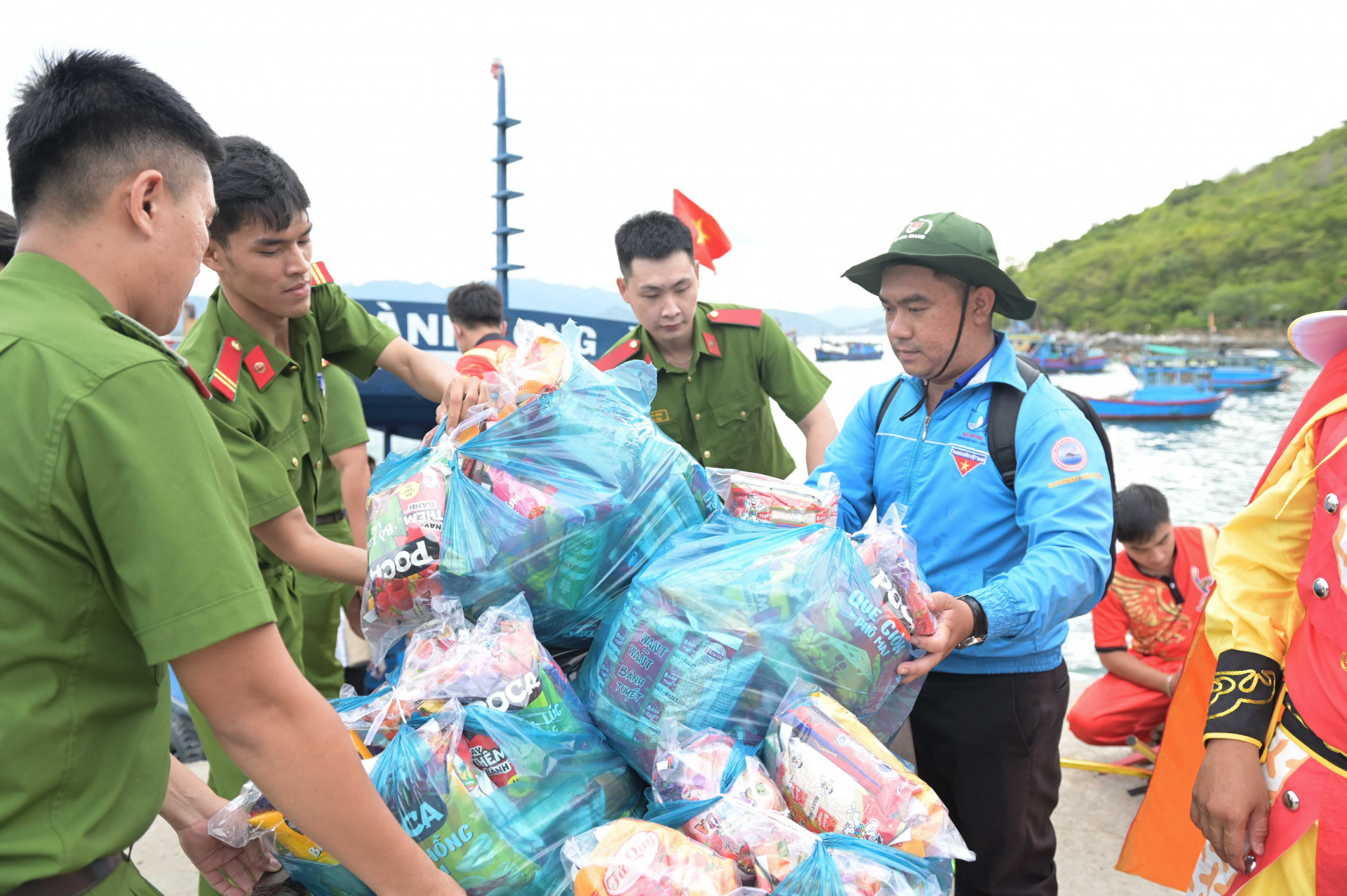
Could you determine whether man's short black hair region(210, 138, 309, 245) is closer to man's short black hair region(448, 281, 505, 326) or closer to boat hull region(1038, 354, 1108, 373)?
man's short black hair region(448, 281, 505, 326)

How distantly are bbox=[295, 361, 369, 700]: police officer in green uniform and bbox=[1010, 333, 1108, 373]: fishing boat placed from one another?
50973mm

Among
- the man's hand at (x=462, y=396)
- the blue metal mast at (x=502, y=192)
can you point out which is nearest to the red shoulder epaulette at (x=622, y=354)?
the man's hand at (x=462, y=396)

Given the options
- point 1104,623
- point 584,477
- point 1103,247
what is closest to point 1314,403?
point 584,477

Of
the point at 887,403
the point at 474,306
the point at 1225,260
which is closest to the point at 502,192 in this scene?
the point at 474,306

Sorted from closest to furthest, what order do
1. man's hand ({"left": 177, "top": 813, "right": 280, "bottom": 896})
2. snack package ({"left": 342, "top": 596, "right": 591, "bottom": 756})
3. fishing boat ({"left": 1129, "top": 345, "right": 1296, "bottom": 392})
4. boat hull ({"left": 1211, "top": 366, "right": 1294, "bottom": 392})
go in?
snack package ({"left": 342, "top": 596, "right": 591, "bottom": 756}), man's hand ({"left": 177, "top": 813, "right": 280, "bottom": 896}), fishing boat ({"left": 1129, "top": 345, "right": 1296, "bottom": 392}), boat hull ({"left": 1211, "top": 366, "right": 1294, "bottom": 392})

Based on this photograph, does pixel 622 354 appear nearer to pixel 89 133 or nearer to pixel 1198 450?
pixel 89 133

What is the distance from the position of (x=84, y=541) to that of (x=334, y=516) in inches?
113

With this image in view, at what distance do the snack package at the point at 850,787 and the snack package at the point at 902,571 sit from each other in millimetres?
264

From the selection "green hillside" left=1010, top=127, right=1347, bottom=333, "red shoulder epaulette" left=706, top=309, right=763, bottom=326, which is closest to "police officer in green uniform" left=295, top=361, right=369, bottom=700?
"red shoulder epaulette" left=706, top=309, right=763, bottom=326

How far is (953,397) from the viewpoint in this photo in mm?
2070

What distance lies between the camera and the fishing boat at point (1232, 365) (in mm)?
43625

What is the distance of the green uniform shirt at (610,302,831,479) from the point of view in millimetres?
3541

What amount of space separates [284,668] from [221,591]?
5.5 inches

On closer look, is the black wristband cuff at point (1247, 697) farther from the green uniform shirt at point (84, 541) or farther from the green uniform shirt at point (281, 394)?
the green uniform shirt at point (281, 394)
